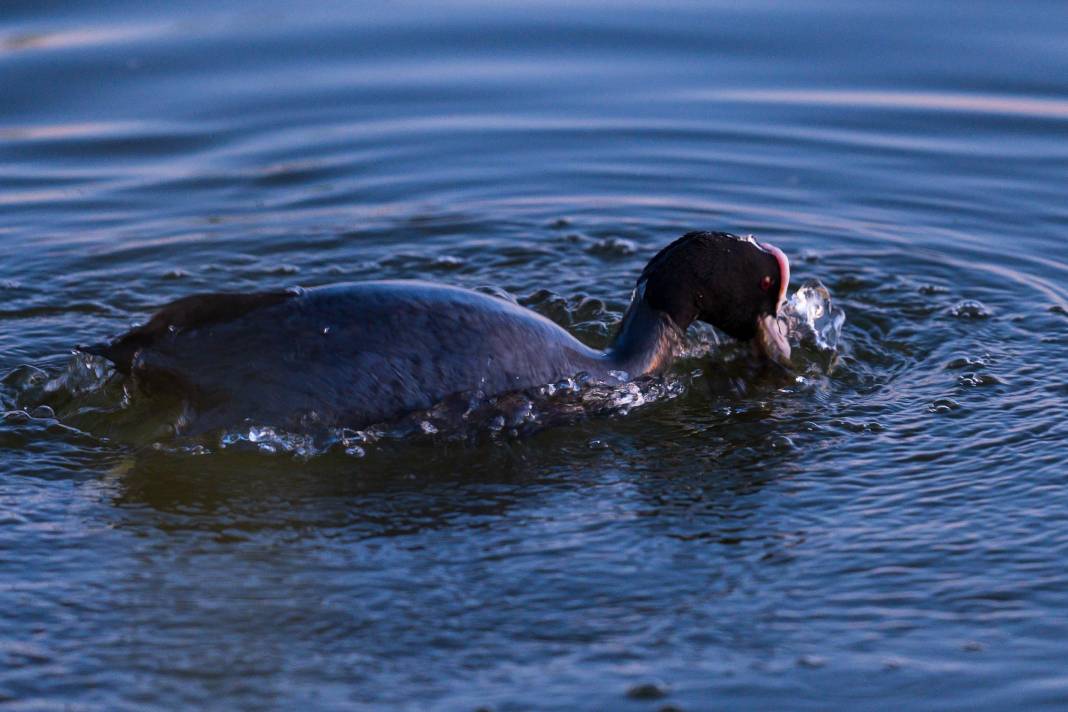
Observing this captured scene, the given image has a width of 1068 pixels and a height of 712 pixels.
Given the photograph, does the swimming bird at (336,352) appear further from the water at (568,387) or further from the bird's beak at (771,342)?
the bird's beak at (771,342)

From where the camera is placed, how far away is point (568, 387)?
22.4 ft

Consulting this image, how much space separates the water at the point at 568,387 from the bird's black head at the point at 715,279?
0.30m

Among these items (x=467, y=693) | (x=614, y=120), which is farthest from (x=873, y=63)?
(x=467, y=693)

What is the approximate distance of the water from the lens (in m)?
4.87

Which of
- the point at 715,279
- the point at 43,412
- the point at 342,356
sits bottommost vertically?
the point at 43,412

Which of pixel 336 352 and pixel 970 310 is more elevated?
pixel 336 352

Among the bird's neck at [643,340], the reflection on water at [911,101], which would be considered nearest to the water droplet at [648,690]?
the bird's neck at [643,340]

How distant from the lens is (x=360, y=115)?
37.1 ft

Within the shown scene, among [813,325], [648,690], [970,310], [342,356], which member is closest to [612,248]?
[813,325]

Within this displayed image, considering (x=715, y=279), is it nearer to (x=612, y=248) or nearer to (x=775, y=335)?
(x=775, y=335)

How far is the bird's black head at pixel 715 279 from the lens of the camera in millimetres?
7379

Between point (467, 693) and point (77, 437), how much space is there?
2.73 meters

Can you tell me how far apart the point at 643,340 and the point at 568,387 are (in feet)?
2.01

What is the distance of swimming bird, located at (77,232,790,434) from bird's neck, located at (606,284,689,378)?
9.8 inches
